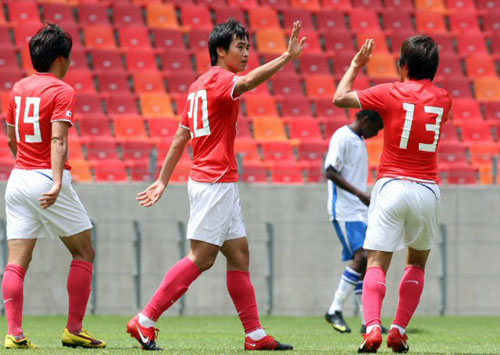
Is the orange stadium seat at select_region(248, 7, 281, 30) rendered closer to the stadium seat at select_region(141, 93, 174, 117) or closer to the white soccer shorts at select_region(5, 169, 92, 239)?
the stadium seat at select_region(141, 93, 174, 117)

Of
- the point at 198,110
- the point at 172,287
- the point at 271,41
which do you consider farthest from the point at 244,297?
the point at 271,41

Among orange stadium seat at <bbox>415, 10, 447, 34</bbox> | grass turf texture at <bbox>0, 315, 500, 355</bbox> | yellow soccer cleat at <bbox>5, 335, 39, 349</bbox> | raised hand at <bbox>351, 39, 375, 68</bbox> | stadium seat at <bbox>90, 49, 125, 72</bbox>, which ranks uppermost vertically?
orange stadium seat at <bbox>415, 10, 447, 34</bbox>

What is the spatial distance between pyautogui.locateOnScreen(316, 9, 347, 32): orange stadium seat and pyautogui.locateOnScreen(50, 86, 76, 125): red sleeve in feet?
34.9

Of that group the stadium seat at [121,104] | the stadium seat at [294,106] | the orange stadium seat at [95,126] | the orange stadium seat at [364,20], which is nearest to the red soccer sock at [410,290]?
the orange stadium seat at [95,126]

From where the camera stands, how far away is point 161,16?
607 inches

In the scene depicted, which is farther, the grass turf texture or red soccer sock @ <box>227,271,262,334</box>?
the grass turf texture

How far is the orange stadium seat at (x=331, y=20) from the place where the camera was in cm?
1596

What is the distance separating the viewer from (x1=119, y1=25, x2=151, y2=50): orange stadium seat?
48.4ft

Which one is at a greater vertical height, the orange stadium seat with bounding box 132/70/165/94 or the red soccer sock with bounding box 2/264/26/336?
the orange stadium seat with bounding box 132/70/165/94

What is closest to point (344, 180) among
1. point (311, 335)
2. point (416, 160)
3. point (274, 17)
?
point (311, 335)

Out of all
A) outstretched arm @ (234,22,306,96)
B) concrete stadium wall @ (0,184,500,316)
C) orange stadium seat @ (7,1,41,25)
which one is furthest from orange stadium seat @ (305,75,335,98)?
outstretched arm @ (234,22,306,96)

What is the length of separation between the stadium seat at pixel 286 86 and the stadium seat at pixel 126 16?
2.39 meters

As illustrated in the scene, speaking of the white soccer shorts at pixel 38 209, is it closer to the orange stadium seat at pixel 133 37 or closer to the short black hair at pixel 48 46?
the short black hair at pixel 48 46

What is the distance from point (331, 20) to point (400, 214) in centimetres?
1093
